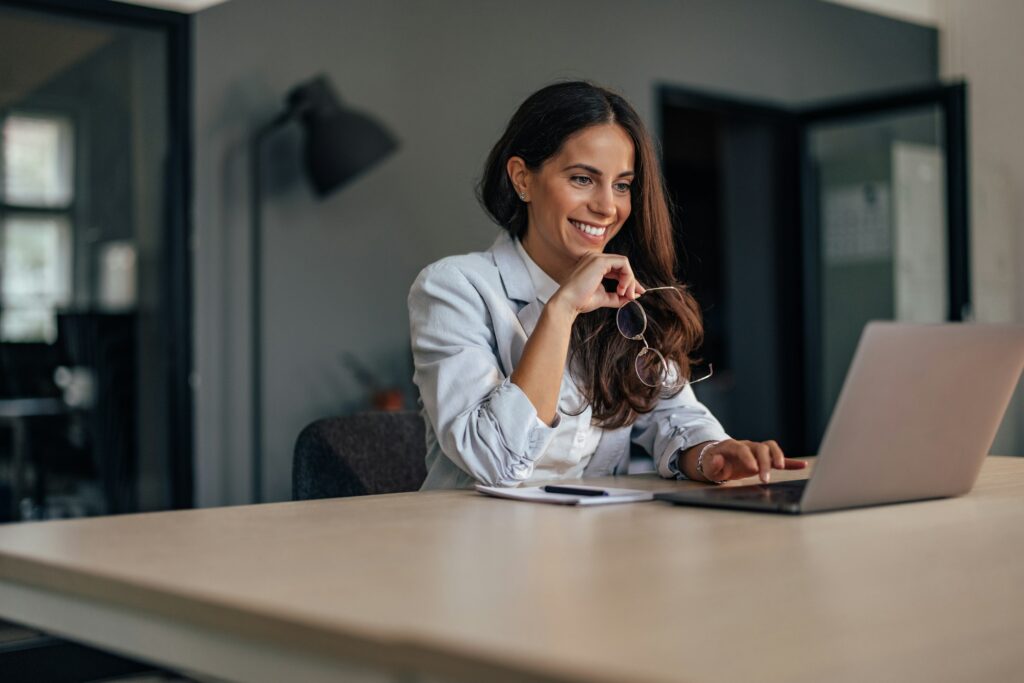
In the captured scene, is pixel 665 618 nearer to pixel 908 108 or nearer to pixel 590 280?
pixel 590 280

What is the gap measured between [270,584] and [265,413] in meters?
3.33

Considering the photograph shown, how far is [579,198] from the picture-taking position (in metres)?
2.04

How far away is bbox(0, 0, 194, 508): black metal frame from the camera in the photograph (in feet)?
13.0

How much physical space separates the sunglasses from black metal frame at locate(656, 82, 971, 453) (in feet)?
11.4

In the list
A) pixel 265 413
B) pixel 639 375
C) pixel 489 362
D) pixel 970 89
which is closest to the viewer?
pixel 489 362

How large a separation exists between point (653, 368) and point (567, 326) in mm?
274

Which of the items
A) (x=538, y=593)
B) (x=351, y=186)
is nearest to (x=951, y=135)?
(x=351, y=186)

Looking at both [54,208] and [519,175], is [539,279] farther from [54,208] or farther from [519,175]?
[54,208]

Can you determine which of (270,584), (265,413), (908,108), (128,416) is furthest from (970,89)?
(270,584)

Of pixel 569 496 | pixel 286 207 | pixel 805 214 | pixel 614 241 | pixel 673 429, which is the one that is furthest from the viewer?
pixel 805 214

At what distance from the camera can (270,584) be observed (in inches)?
33.4

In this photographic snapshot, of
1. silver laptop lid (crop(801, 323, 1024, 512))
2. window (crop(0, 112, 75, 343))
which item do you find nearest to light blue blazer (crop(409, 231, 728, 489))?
silver laptop lid (crop(801, 323, 1024, 512))

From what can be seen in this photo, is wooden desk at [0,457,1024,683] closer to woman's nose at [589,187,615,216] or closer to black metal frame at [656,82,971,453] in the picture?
woman's nose at [589,187,615,216]

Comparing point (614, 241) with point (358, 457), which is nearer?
point (358, 457)
